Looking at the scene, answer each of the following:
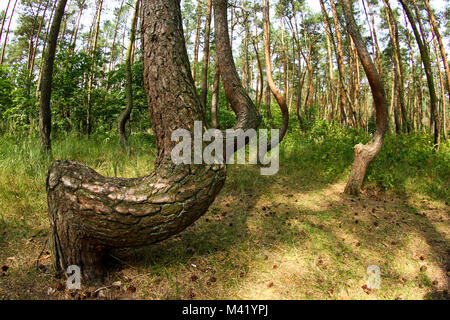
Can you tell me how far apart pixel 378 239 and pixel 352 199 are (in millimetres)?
1217

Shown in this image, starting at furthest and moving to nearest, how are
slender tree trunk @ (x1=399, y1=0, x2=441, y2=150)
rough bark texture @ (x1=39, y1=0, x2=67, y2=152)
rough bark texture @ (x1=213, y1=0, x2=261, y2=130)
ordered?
1. slender tree trunk @ (x1=399, y1=0, x2=441, y2=150)
2. rough bark texture @ (x1=39, y1=0, x2=67, y2=152)
3. rough bark texture @ (x1=213, y1=0, x2=261, y2=130)

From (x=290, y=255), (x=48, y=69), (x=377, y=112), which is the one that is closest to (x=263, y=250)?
(x=290, y=255)

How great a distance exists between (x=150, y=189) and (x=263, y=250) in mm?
1376

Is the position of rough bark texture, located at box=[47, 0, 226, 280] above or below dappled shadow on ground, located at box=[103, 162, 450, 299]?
above

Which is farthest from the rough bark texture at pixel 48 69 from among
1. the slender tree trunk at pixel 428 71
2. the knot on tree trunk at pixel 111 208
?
the slender tree trunk at pixel 428 71

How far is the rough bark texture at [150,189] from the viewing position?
192 cm

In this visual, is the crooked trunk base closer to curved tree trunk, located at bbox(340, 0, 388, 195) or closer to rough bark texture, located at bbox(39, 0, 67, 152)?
curved tree trunk, located at bbox(340, 0, 388, 195)

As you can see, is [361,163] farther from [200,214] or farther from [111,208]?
[111,208]

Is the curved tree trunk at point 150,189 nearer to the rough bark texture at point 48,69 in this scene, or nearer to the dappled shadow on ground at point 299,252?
the dappled shadow on ground at point 299,252

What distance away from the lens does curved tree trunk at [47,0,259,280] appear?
192cm

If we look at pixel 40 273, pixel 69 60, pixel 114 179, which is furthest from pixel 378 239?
pixel 69 60

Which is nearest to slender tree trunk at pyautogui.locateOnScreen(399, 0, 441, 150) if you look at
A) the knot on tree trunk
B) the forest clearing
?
the forest clearing

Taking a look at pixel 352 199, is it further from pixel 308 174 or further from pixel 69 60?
pixel 69 60

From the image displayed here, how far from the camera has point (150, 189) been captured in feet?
6.53
